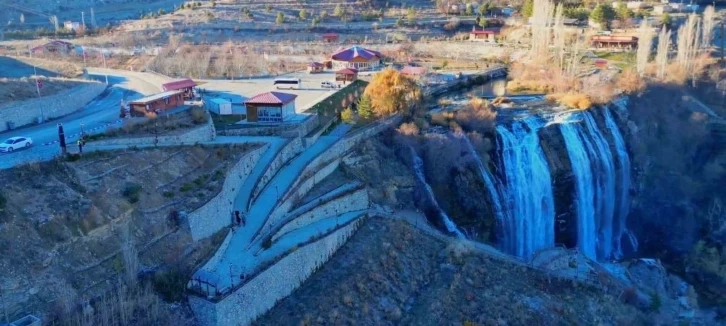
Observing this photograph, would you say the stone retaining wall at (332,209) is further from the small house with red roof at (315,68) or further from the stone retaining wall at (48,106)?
the small house with red roof at (315,68)

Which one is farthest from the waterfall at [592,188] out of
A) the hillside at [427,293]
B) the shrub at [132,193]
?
the shrub at [132,193]

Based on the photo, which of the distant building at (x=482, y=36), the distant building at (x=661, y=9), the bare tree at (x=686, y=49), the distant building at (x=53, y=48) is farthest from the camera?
the distant building at (x=661, y=9)

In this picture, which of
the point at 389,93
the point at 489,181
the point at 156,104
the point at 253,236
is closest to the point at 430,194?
the point at 489,181

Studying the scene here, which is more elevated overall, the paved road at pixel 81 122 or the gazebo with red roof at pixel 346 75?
Result: the paved road at pixel 81 122

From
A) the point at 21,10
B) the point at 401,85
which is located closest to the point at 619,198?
the point at 401,85

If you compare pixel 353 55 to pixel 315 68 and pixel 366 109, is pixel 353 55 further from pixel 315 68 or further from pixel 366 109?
pixel 366 109

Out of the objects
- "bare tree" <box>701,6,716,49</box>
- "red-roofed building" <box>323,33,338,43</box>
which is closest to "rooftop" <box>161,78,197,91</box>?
"red-roofed building" <box>323,33,338,43</box>
